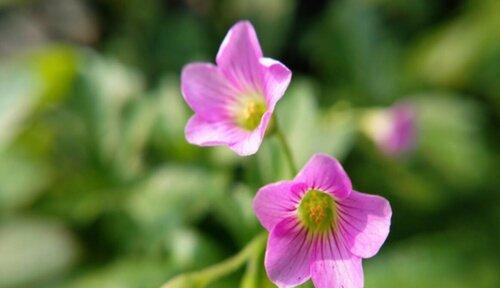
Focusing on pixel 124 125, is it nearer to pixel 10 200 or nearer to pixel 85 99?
pixel 85 99

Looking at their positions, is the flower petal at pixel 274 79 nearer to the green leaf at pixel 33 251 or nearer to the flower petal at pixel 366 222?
the flower petal at pixel 366 222

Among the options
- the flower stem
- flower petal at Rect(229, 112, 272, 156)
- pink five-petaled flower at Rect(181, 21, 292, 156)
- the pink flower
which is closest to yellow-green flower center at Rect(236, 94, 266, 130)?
pink five-petaled flower at Rect(181, 21, 292, 156)

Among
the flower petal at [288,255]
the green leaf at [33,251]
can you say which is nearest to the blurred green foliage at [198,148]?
the green leaf at [33,251]

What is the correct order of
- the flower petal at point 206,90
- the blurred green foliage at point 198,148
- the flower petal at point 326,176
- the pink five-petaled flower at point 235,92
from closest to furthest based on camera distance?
the flower petal at point 326,176 → the pink five-petaled flower at point 235,92 → the flower petal at point 206,90 → the blurred green foliage at point 198,148

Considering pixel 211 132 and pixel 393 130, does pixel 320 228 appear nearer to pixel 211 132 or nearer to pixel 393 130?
pixel 211 132

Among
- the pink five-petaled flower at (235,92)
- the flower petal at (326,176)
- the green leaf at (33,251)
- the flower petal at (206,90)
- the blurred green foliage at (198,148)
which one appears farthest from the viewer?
the green leaf at (33,251)
